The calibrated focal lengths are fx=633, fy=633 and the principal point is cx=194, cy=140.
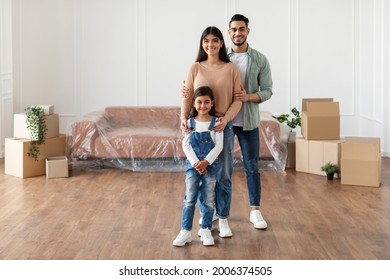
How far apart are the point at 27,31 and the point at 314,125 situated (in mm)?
3846

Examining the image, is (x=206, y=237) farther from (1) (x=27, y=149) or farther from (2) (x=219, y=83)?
(1) (x=27, y=149)

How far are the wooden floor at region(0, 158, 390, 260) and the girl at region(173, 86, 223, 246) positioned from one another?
11 cm

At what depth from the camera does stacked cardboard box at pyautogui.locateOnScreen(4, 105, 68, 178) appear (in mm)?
6008

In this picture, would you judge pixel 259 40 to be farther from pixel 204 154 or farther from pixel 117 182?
pixel 204 154

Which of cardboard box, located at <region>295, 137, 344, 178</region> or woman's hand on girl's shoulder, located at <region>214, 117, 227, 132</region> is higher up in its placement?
woman's hand on girl's shoulder, located at <region>214, 117, 227, 132</region>

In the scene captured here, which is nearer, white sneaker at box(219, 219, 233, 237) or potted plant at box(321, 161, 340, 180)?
white sneaker at box(219, 219, 233, 237)

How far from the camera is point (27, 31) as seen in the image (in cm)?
780

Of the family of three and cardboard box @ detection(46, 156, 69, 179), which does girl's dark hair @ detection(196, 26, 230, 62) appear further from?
cardboard box @ detection(46, 156, 69, 179)

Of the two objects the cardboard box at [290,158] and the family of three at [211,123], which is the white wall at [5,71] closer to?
the cardboard box at [290,158]

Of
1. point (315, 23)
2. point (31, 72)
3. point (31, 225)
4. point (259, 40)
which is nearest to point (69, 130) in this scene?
point (31, 72)

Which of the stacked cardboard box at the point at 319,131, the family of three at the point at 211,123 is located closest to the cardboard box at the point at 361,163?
the stacked cardboard box at the point at 319,131

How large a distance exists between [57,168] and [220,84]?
280cm

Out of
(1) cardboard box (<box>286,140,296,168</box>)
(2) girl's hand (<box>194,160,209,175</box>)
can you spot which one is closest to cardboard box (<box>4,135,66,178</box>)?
(1) cardboard box (<box>286,140,296,168</box>)

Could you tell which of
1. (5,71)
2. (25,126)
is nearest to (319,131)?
(25,126)
